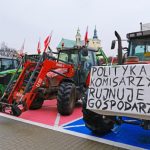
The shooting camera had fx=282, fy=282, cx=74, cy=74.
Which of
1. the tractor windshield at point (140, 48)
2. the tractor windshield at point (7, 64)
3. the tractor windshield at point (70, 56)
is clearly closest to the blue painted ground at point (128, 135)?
the tractor windshield at point (140, 48)

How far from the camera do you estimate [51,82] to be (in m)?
9.24

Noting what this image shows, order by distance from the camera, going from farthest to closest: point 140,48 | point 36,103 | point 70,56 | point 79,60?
point 70,56
point 79,60
point 36,103
point 140,48

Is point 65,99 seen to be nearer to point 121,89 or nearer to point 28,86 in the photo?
point 28,86

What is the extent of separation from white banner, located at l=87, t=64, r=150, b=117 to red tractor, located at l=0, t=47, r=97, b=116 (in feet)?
10.8

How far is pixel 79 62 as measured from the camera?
32.3 feet

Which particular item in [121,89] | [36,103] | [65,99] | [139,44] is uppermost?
[139,44]

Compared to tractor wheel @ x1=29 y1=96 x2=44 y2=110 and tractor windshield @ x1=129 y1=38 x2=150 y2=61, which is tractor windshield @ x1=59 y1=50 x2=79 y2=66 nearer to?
tractor wheel @ x1=29 y1=96 x2=44 y2=110

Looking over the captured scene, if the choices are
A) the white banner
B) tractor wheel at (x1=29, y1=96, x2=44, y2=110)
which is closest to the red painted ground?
tractor wheel at (x1=29, y1=96, x2=44, y2=110)

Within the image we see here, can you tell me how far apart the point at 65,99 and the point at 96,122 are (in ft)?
7.78

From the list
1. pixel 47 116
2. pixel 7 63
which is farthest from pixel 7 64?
pixel 47 116

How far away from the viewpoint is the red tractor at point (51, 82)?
25.7 feet

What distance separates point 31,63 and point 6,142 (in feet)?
11.5

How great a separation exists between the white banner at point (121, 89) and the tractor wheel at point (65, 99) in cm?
336

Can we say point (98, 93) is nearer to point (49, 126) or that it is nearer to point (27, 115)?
point (49, 126)
